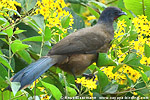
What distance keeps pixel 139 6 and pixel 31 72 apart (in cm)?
157

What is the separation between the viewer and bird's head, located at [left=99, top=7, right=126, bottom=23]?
3445mm

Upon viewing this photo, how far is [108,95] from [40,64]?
63 centimetres

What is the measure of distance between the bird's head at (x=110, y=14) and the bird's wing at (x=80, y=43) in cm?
33

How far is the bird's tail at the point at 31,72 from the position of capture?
2.05m

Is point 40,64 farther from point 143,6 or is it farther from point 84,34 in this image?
point 143,6

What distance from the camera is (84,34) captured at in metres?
3.09

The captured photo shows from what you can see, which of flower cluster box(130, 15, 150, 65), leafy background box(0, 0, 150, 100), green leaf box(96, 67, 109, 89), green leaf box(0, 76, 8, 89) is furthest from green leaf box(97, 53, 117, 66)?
green leaf box(0, 76, 8, 89)

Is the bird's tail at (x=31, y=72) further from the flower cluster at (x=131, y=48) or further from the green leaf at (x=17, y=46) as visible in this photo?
the flower cluster at (x=131, y=48)

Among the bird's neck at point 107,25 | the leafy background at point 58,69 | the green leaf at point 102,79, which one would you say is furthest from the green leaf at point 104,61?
the bird's neck at point 107,25

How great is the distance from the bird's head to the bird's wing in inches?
12.8

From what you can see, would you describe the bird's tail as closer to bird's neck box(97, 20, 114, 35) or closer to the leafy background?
the leafy background

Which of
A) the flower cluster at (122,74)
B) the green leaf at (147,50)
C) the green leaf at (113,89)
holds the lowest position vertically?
the green leaf at (113,89)

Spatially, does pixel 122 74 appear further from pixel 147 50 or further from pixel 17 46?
pixel 17 46

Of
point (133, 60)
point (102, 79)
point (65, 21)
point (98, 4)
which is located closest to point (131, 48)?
point (133, 60)
